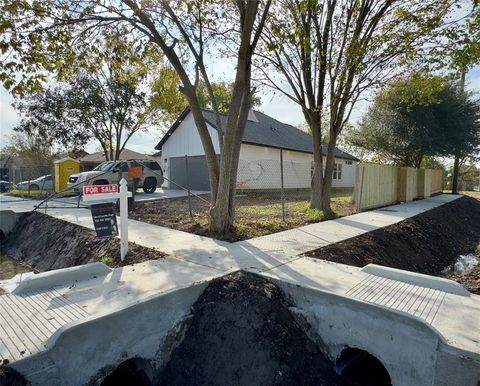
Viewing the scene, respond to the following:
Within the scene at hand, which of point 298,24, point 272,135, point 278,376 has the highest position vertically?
point 298,24

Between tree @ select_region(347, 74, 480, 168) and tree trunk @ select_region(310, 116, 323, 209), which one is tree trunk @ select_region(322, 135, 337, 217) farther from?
tree @ select_region(347, 74, 480, 168)

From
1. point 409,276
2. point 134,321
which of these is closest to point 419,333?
point 409,276

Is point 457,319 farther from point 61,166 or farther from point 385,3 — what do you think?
point 61,166

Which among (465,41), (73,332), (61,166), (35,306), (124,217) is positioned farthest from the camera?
(61,166)

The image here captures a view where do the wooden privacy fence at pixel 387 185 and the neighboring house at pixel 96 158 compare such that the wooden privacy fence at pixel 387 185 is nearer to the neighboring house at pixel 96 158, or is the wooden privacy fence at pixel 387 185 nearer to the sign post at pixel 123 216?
the sign post at pixel 123 216

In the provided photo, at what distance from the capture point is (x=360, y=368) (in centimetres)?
350

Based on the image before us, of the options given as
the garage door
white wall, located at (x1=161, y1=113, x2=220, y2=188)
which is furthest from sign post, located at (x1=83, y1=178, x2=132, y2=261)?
white wall, located at (x1=161, y1=113, x2=220, y2=188)

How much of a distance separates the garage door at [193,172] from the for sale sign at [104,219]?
1419 cm

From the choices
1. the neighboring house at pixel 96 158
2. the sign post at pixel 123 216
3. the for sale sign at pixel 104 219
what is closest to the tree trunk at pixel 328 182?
the sign post at pixel 123 216

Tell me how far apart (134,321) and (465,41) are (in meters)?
10.5

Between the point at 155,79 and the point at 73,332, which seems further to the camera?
the point at 155,79

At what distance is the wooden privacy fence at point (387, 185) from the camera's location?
12211mm

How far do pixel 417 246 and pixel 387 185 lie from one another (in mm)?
6559

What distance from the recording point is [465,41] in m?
8.60
